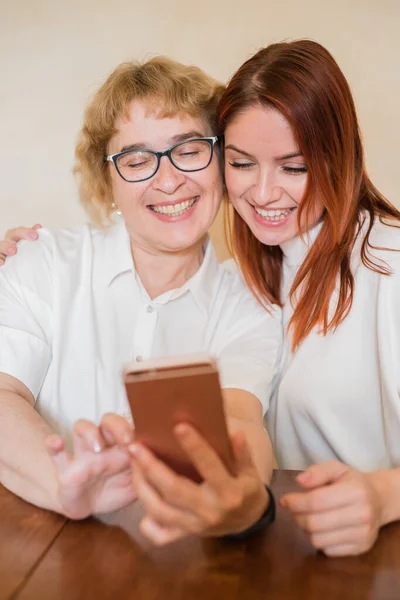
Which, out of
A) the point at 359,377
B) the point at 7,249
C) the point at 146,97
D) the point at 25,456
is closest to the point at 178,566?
the point at 25,456

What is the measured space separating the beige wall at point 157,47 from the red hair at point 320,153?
99cm

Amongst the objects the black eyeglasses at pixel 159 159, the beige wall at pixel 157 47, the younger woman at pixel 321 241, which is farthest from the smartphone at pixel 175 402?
the beige wall at pixel 157 47

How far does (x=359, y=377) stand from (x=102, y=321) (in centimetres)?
68

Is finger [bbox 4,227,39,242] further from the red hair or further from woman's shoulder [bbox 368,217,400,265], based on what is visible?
woman's shoulder [bbox 368,217,400,265]

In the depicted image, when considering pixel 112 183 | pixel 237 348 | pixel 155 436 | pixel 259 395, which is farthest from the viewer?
pixel 112 183

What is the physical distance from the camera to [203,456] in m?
Result: 0.89

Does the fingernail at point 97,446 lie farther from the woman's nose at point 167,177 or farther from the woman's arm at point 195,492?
the woman's nose at point 167,177

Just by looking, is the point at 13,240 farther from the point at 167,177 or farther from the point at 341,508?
the point at 341,508

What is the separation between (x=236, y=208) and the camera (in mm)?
1755

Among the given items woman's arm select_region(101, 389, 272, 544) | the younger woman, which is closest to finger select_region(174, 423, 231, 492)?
woman's arm select_region(101, 389, 272, 544)

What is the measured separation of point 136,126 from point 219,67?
1066 millimetres

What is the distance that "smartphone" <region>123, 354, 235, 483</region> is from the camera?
2.76 ft

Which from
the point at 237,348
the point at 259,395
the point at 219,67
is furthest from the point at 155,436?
the point at 219,67

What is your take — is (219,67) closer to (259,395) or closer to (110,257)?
(110,257)
